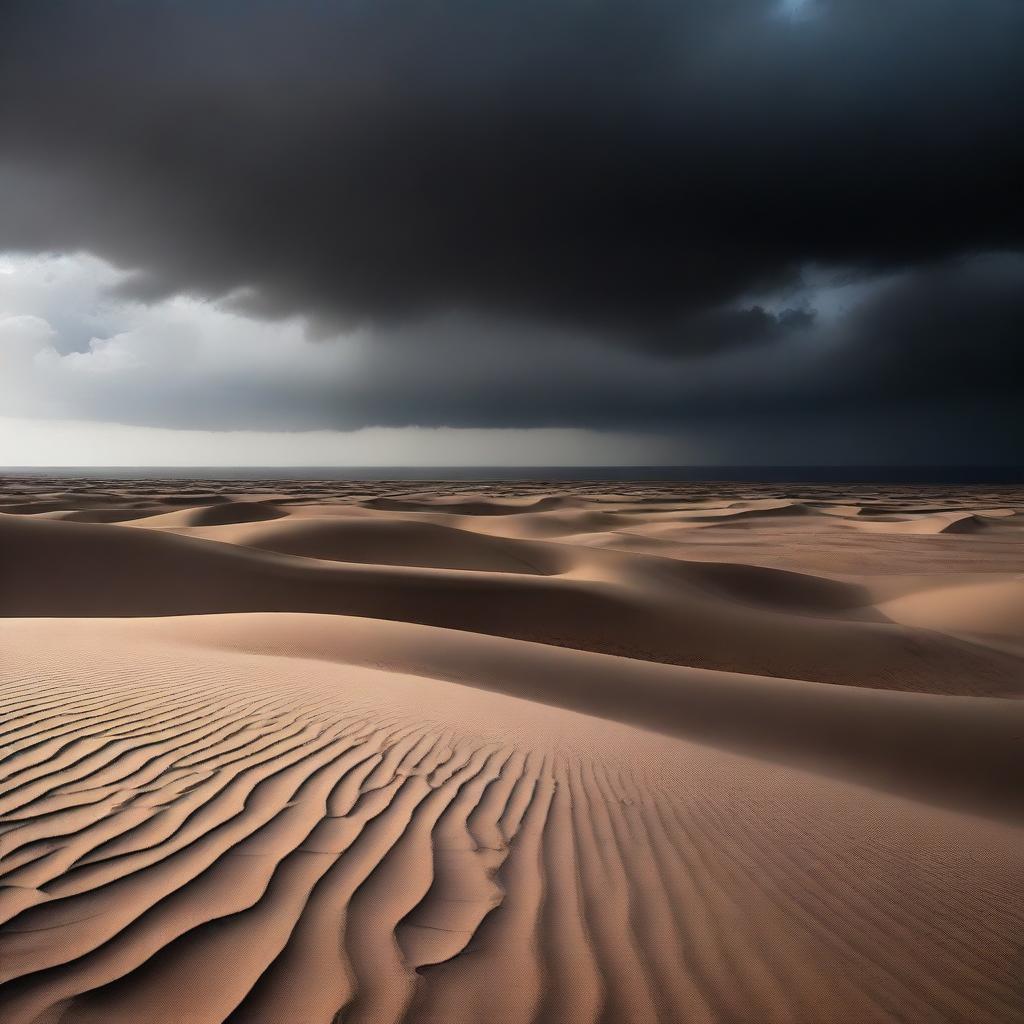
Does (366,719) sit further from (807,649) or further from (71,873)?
(807,649)

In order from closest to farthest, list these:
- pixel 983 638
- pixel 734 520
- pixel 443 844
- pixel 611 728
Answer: pixel 443 844
pixel 611 728
pixel 983 638
pixel 734 520

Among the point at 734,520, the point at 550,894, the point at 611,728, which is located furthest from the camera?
the point at 734,520

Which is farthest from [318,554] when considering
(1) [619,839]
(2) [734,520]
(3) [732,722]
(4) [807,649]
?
(2) [734,520]

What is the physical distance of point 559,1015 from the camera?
198 cm

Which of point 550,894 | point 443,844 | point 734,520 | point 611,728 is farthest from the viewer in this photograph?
point 734,520

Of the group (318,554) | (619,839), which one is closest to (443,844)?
(619,839)

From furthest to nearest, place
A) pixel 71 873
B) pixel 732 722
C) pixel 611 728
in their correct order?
1. pixel 732 722
2. pixel 611 728
3. pixel 71 873

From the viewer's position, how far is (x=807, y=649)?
546 inches

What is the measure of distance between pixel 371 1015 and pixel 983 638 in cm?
1709

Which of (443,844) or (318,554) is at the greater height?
(443,844)

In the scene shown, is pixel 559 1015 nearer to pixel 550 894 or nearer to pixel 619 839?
pixel 550 894

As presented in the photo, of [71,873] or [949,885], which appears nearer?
[71,873]

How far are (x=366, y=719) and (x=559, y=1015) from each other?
3393mm

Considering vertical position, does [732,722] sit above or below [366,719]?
below
